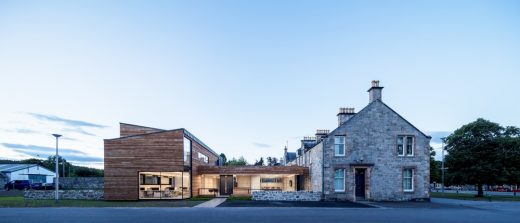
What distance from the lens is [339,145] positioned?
96.2 ft

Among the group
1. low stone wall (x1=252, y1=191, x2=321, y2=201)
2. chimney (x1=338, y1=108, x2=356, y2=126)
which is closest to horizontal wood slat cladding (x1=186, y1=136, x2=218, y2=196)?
low stone wall (x1=252, y1=191, x2=321, y2=201)

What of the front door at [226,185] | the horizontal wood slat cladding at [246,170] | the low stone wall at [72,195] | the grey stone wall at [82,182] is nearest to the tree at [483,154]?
the horizontal wood slat cladding at [246,170]

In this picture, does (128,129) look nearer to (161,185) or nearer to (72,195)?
(72,195)

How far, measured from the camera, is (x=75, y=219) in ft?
48.8

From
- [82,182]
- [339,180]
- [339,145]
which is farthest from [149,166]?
[82,182]

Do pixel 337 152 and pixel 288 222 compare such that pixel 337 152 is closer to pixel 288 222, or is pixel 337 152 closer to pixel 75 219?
pixel 288 222

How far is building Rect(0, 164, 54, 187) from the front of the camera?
2196 inches

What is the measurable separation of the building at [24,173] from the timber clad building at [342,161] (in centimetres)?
4006

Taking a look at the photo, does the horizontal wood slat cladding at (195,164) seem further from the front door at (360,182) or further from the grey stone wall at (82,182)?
the grey stone wall at (82,182)

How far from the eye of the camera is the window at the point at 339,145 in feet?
95.9

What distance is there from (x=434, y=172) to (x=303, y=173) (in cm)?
3414

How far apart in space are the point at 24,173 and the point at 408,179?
6120 centimetres

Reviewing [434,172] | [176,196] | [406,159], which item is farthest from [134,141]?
[434,172]

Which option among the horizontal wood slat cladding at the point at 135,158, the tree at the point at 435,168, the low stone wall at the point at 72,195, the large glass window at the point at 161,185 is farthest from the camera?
the tree at the point at 435,168
